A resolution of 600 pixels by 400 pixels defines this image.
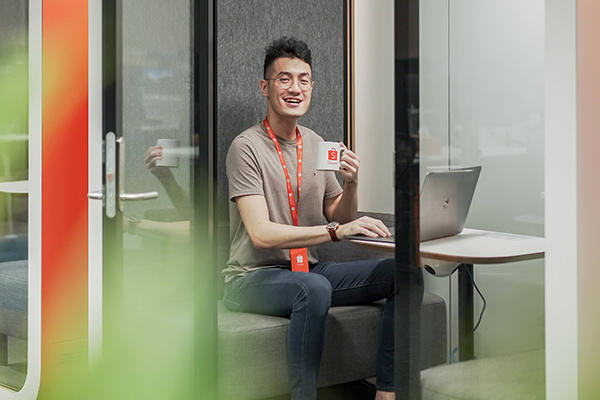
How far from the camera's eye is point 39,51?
2150 mm

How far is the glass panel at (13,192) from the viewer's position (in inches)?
86.0

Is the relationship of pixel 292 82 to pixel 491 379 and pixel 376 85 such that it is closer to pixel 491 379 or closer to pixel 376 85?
pixel 376 85

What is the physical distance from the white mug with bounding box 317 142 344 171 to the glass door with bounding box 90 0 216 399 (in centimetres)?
30

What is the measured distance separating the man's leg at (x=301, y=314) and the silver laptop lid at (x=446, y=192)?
0.72 metres

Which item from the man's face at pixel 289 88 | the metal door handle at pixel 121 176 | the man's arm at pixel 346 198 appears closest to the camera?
the metal door handle at pixel 121 176

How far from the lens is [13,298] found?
2250 mm

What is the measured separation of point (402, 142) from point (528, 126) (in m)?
0.22

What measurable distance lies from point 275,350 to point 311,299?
18cm

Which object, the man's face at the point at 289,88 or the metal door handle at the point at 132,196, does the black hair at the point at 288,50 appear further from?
the metal door handle at the point at 132,196

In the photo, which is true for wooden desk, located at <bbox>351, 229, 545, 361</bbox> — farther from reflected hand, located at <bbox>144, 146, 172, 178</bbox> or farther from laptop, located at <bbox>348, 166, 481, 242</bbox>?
reflected hand, located at <bbox>144, 146, 172, 178</bbox>

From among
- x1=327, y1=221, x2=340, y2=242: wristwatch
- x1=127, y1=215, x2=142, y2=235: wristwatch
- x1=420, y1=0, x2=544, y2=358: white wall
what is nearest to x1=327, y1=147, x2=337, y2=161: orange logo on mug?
x1=327, y1=221, x2=340, y2=242: wristwatch

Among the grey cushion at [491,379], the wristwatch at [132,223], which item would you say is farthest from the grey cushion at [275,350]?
the grey cushion at [491,379]

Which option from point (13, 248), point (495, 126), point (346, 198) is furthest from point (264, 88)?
point (495, 126)

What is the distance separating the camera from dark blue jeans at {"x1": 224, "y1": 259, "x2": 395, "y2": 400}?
A: 73.9 inches
